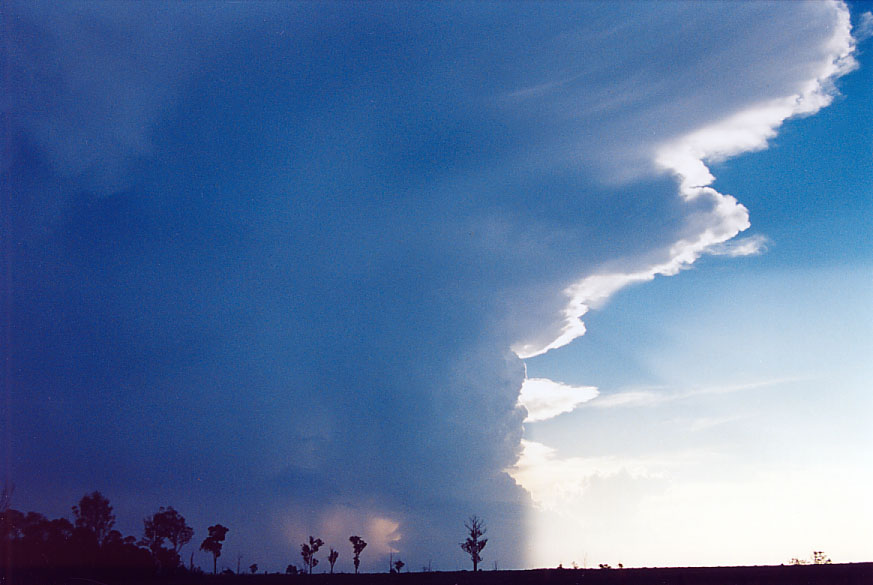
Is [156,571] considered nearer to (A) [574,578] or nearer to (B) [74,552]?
(B) [74,552]

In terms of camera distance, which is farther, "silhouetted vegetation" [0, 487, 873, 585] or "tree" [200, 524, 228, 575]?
"tree" [200, 524, 228, 575]

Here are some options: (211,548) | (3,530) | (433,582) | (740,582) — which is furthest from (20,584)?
(740,582)

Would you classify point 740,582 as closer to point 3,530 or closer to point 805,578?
point 805,578

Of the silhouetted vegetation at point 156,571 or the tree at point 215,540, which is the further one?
the tree at point 215,540

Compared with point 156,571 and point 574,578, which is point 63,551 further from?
point 574,578

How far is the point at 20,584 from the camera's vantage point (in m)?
89.4

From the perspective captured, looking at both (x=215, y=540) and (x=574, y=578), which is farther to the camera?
(x=215, y=540)

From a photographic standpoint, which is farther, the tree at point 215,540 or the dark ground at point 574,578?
the tree at point 215,540

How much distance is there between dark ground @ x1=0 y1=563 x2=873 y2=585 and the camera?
77250mm

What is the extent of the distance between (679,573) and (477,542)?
88.3 meters

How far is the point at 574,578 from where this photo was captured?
300ft

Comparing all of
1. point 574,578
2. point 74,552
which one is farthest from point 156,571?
point 574,578

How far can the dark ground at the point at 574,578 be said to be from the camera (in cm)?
7725

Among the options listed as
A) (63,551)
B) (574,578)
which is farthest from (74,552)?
(574,578)
